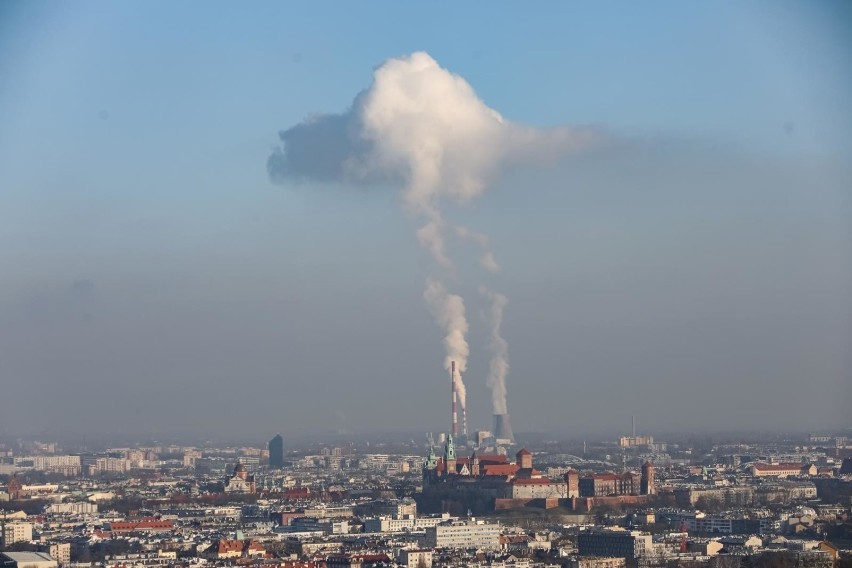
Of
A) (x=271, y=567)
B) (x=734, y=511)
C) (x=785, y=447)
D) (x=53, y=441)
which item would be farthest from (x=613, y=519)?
(x=53, y=441)

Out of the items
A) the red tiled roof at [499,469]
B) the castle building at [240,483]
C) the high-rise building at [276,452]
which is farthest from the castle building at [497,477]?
the high-rise building at [276,452]

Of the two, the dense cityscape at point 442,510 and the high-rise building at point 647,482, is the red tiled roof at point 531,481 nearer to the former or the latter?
the dense cityscape at point 442,510

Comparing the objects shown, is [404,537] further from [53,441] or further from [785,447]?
[53,441]

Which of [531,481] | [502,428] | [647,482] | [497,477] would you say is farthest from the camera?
[502,428]

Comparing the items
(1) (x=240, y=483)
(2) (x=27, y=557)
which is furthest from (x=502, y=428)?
(2) (x=27, y=557)

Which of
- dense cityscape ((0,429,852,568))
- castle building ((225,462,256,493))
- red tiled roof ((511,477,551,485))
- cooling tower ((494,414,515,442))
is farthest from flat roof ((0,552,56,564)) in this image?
cooling tower ((494,414,515,442))

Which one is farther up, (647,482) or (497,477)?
(497,477)

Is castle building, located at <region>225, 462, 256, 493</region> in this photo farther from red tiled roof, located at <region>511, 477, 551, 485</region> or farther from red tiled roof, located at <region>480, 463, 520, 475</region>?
red tiled roof, located at <region>511, 477, 551, 485</region>

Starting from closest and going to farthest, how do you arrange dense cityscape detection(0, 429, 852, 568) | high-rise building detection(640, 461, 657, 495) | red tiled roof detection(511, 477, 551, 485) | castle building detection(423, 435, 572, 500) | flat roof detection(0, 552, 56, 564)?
flat roof detection(0, 552, 56, 564) → dense cityscape detection(0, 429, 852, 568) → castle building detection(423, 435, 572, 500) → red tiled roof detection(511, 477, 551, 485) → high-rise building detection(640, 461, 657, 495)

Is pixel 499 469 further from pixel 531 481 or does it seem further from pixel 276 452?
pixel 276 452
